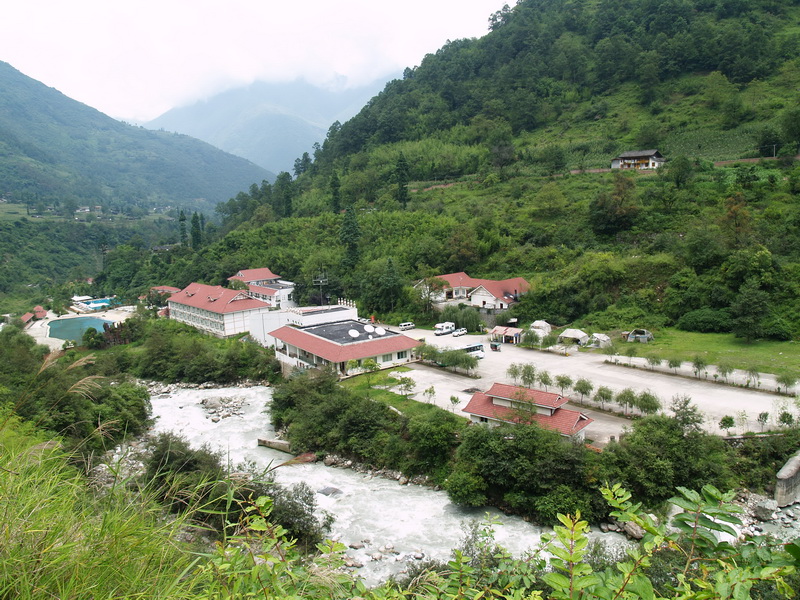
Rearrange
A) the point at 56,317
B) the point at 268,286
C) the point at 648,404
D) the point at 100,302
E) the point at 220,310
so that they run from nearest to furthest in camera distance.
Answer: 1. the point at 648,404
2. the point at 220,310
3. the point at 268,286
4. the point at 56,317
5. the point at 100,302

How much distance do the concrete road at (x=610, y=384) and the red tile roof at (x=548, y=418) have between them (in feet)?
2.03

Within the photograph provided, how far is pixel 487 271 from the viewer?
25172 mm

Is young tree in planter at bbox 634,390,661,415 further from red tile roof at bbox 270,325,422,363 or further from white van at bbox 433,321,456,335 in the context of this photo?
white van at bbox 433,321,456,335

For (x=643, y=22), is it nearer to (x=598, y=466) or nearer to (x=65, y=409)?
(x=598, y=466)

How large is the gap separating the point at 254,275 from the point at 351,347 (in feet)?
50.4

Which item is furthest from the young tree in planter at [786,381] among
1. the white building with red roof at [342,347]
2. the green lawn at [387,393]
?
the white building with red roof at [342,347]

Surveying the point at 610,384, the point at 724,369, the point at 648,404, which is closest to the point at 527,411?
the point at 648,404

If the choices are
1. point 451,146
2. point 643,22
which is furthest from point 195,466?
point 643,22

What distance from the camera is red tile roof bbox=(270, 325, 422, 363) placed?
17219 mm

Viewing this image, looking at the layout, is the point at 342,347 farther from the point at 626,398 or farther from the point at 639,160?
the point at 639,160

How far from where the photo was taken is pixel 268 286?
29.7 m

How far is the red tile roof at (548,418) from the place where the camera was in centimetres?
1046

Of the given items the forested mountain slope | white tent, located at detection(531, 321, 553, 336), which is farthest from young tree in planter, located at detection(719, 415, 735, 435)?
white tent, located at detection(531, 321, 553, 336)

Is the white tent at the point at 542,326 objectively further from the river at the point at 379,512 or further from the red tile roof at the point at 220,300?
the red tile roof at the point at 220,300
